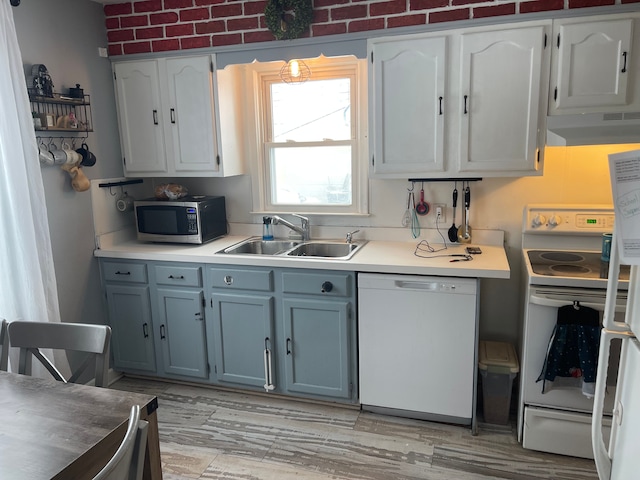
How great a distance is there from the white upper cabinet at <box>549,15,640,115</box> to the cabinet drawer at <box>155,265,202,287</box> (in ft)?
7.32

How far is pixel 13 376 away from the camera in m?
1.72

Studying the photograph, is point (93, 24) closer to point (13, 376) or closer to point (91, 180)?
point (91, 180)

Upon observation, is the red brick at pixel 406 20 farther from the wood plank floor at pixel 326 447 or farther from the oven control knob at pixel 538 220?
the wood plank floor at pixel 326 447

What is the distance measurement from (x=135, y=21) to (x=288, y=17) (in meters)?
1.09

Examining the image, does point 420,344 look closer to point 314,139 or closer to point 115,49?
point 314,139

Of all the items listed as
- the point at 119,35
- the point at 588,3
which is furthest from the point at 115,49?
the point at 588,3

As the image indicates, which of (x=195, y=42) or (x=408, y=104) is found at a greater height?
(x=195, y=42)

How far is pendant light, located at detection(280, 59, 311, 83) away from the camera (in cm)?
312

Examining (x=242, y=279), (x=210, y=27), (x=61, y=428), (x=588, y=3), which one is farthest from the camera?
(x=210, y=27)

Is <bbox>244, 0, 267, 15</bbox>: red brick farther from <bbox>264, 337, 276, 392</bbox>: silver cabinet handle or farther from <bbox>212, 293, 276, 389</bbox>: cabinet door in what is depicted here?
<bbox>264, 337, 276, 392</bbox>: silver cabinet handle

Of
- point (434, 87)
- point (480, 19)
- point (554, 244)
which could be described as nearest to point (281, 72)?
point (434, 87)

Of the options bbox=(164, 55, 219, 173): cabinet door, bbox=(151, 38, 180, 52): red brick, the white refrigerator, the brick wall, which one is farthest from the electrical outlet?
bbox=(151, 38, 180, 52): red brick

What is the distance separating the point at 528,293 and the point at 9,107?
2733 mm

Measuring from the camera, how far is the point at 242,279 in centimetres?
287
